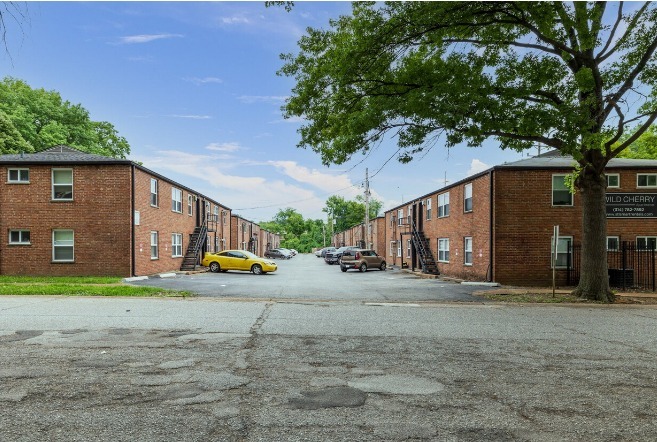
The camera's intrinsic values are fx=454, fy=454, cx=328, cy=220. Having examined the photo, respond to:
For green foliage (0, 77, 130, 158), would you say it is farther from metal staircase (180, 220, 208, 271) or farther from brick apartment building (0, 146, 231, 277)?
brick apartment building (0, 146, 231, 277)

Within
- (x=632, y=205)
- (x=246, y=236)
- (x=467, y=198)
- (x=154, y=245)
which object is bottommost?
(x=154, y=245)

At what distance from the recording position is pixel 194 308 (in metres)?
12.2

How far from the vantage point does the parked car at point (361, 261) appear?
117 ft

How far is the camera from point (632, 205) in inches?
854

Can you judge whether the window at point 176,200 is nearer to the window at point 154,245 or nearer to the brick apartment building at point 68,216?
the window at point 154,245

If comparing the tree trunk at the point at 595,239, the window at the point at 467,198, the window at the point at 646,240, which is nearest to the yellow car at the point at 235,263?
the window at the point at 467,198

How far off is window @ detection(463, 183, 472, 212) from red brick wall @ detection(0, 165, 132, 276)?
17613 mm

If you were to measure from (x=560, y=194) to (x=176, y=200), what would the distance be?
75.2 ft

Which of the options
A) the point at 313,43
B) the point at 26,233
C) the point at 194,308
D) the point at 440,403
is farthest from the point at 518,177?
the point at 26,233

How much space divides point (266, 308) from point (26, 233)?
54.4ft

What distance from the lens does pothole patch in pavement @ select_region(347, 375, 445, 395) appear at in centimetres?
522

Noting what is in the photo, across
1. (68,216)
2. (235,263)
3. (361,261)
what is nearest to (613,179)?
(361,261)

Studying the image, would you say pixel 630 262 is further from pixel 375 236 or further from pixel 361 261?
pixel 375 236

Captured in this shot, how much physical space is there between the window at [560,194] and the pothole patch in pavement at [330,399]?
63.9 ft
